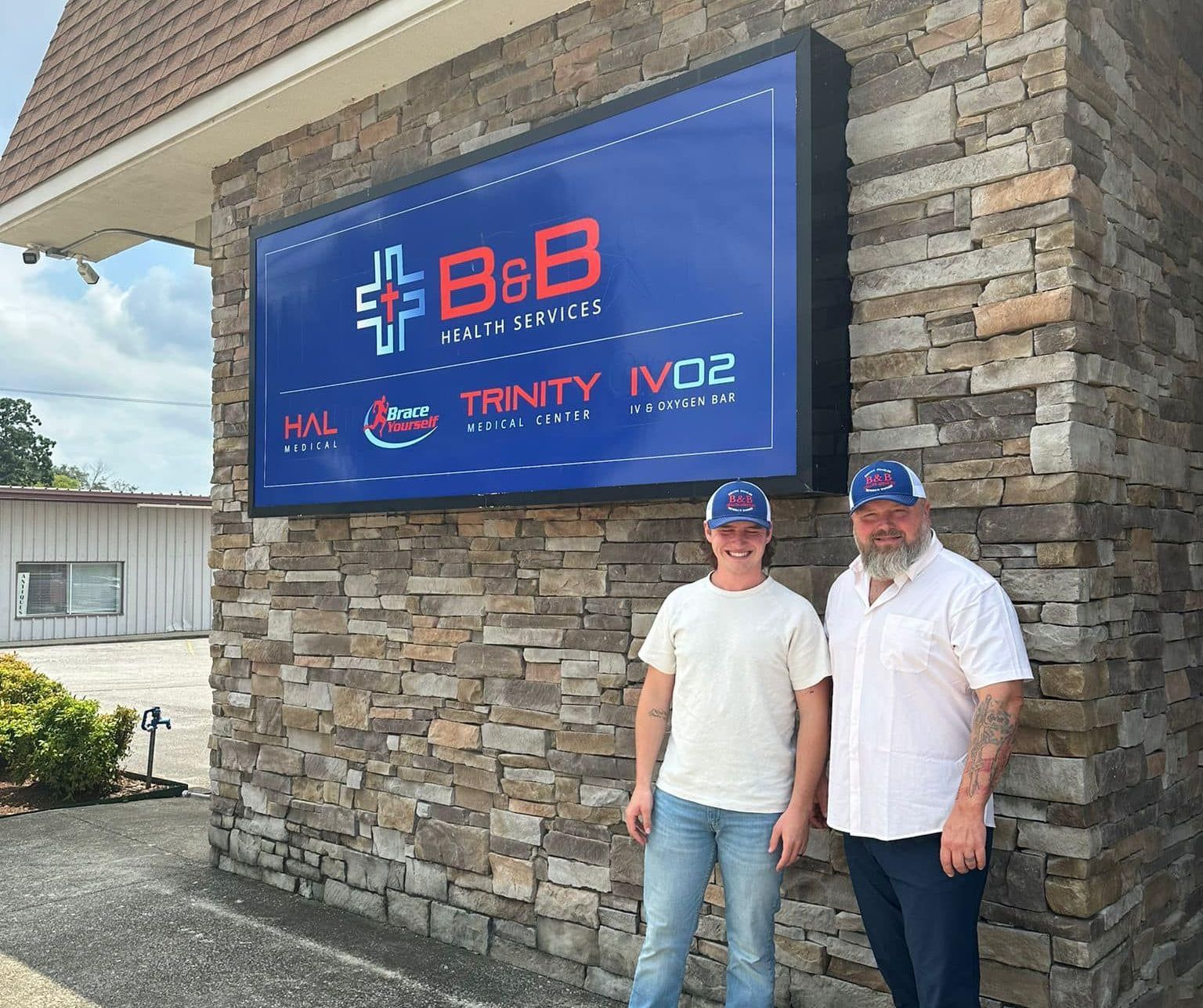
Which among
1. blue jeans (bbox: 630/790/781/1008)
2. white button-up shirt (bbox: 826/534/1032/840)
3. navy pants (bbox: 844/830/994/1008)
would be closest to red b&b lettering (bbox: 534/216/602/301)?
white button-up shirt (bbox: 826/534/1032/840)

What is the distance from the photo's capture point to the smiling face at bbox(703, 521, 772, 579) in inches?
137

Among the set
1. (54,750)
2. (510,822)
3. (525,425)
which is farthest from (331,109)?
(54,750)

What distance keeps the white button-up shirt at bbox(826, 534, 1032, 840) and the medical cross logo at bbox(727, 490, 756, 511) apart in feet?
1.59

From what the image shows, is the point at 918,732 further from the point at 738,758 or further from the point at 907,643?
the point at 738,758

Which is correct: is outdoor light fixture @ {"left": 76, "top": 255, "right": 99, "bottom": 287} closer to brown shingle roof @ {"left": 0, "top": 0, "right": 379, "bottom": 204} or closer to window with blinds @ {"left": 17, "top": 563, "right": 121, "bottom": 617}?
brown shingle roof @ {"left": 0, "top": 0, "right": 379, "bottom": 204}

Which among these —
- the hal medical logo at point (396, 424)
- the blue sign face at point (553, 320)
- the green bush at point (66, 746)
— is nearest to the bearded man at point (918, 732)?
the blue sign face at point (553, 320)

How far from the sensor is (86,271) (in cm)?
844

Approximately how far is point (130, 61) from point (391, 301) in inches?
116

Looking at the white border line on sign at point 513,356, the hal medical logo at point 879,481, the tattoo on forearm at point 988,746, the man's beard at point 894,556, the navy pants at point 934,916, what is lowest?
the navy pants at point 934,916

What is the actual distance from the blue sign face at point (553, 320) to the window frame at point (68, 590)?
771 inches

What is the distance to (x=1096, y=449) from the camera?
3512 millimetres

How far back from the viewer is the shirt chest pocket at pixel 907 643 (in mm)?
3123

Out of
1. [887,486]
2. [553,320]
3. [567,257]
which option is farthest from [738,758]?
[567,257]

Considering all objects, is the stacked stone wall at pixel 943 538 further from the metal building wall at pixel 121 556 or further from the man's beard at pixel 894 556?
the metal building wall at pixel 121 556
